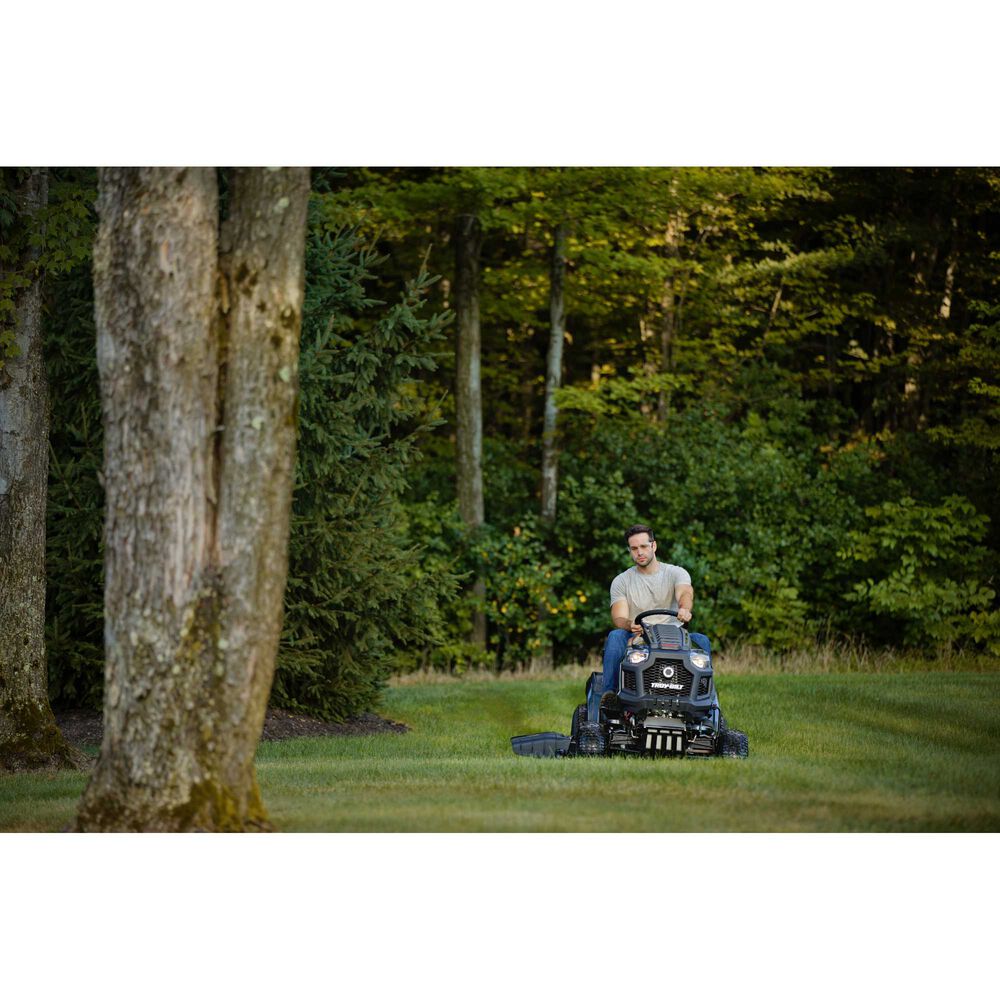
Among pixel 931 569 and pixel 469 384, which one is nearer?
pixel 931 569

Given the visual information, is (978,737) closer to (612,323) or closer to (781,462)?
(781,462)

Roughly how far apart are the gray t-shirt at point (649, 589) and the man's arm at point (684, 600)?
0.06 metres

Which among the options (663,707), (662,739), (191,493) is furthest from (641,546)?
(191,493)

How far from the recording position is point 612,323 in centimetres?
1847

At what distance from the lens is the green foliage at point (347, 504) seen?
945 cm

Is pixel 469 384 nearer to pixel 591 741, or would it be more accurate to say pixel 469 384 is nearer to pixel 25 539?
pixel 25 539

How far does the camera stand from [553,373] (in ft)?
51.0

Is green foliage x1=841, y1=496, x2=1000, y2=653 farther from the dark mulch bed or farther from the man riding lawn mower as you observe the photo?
the man riding lawn mower

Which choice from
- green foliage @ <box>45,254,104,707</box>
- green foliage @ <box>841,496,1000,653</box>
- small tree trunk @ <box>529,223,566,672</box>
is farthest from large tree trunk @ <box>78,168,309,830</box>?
small tree trunk @ <box>529,223,566,672</box>

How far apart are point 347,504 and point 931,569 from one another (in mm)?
7190

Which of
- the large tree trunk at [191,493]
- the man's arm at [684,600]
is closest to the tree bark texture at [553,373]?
the man's arm at [684,600]

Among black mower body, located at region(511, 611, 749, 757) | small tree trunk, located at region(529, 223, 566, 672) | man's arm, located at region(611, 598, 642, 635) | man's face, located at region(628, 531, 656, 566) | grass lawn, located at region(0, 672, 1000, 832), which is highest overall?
small tree trunk, located at region(529, 223, 566, 672)

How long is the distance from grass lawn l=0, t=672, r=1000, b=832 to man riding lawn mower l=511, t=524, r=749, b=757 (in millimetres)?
299

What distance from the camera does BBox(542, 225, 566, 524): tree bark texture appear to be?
15.4m
